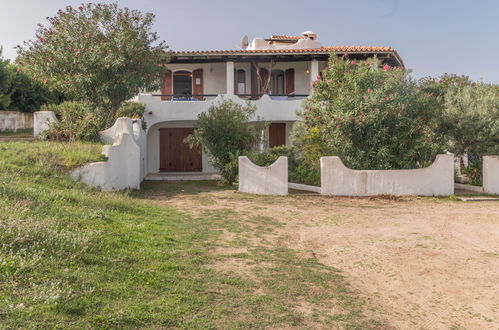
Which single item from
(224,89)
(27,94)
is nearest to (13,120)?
(27,94)

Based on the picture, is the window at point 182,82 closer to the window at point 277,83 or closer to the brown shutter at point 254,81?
the brown shutter at point 254,81

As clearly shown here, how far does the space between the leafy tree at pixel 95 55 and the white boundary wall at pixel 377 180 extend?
794 centimetres

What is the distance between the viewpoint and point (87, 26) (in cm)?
1365

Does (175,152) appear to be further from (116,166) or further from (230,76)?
(116,166)

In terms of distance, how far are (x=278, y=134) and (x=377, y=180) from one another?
9799 millimetres

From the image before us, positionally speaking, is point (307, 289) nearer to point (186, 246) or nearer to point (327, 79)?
point (186, 246)

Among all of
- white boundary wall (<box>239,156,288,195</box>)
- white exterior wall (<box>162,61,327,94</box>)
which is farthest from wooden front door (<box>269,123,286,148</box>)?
white boundary wall (<box>239,156,288,195</box>)

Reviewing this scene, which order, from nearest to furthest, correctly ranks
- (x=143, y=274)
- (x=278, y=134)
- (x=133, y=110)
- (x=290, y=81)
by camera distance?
(x=143, y=274), (x=133, y=110), (x=278, y=134), (x=290, y=81)

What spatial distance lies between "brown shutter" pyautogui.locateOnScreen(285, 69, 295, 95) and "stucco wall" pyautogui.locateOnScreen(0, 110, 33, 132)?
14.6 meters

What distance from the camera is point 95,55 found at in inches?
A: 512

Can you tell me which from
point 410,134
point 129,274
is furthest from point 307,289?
point 410,134

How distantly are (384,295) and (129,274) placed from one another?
322cm

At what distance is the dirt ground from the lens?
14.6 ft

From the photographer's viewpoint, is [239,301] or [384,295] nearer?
[239,301]
